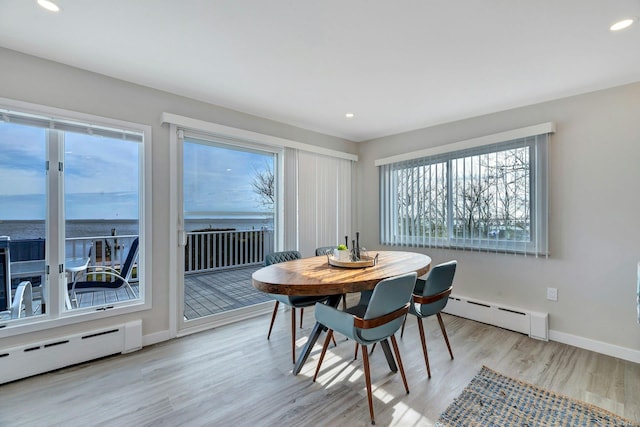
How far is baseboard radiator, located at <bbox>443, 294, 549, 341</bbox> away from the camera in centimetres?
288

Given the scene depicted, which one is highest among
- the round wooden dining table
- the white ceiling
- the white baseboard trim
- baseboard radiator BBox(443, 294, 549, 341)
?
the white ceiling

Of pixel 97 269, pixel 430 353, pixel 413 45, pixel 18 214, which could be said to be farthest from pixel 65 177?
pixel 430 353

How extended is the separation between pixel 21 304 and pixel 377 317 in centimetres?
274

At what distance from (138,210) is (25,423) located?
1.65 metres

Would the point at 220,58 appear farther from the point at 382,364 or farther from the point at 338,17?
the point at 382,364

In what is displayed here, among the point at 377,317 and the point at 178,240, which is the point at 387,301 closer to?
the point at 377,317

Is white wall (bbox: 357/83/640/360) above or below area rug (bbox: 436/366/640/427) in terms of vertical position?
above

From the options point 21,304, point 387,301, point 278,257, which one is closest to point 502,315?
point 387,301

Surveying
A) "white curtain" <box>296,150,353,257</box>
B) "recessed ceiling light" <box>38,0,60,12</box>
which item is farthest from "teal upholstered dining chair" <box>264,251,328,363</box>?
"recessed ceiling light" <box>38,0,60,12</box>

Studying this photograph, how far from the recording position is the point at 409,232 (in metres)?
4.05

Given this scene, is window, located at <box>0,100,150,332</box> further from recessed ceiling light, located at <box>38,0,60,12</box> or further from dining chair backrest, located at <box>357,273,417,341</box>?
dining chair backrest, located at <box>357,273,417,341</box>

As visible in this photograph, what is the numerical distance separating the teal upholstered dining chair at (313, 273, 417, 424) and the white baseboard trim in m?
2.06

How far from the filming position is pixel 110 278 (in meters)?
2.73

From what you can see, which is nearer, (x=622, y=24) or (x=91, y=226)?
(x=622, y=24)
